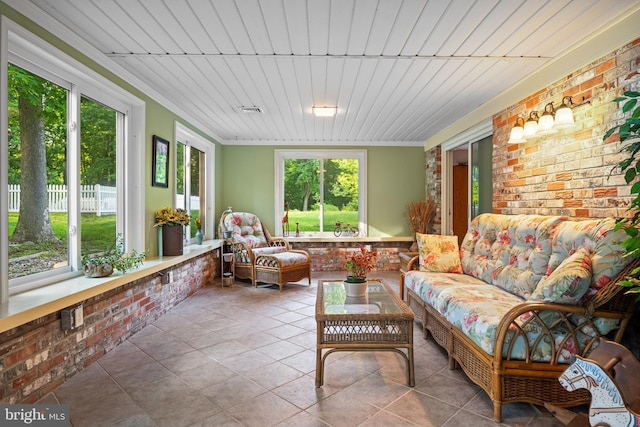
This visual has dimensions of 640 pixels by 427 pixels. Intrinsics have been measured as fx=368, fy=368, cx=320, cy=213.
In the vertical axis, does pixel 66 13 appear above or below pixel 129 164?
above

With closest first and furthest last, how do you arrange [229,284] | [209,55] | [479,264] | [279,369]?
1. [279,369]
2. [209,55]
3. [479,264]
4. [229,284]

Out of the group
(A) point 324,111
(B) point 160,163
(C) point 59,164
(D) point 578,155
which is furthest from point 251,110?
(D) point 578,155

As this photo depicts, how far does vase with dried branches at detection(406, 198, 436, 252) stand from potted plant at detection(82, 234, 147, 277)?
4.54 m

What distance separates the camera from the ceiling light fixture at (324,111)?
446 centimetres

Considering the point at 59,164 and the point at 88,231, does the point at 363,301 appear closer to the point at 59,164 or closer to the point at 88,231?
the point at 88,231

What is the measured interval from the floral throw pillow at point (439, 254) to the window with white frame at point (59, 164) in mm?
2881

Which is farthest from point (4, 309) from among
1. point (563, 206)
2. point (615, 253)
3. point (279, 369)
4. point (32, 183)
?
point (563, 206)

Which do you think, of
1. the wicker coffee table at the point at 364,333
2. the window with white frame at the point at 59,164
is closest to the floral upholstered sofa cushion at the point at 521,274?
the wicker coffee table at the point at 364,333

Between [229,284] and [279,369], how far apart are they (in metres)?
2.98

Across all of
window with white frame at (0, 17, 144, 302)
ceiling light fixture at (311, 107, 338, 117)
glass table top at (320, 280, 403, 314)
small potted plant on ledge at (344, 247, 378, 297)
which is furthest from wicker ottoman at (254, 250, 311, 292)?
small potted plant on ledge at (344, 247, 378, 297)

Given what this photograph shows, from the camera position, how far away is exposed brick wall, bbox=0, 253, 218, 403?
2.03 m

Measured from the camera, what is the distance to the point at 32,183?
2.45 metres

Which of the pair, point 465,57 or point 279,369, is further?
point 465,57

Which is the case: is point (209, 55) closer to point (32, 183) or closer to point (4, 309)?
point (32, 183)
